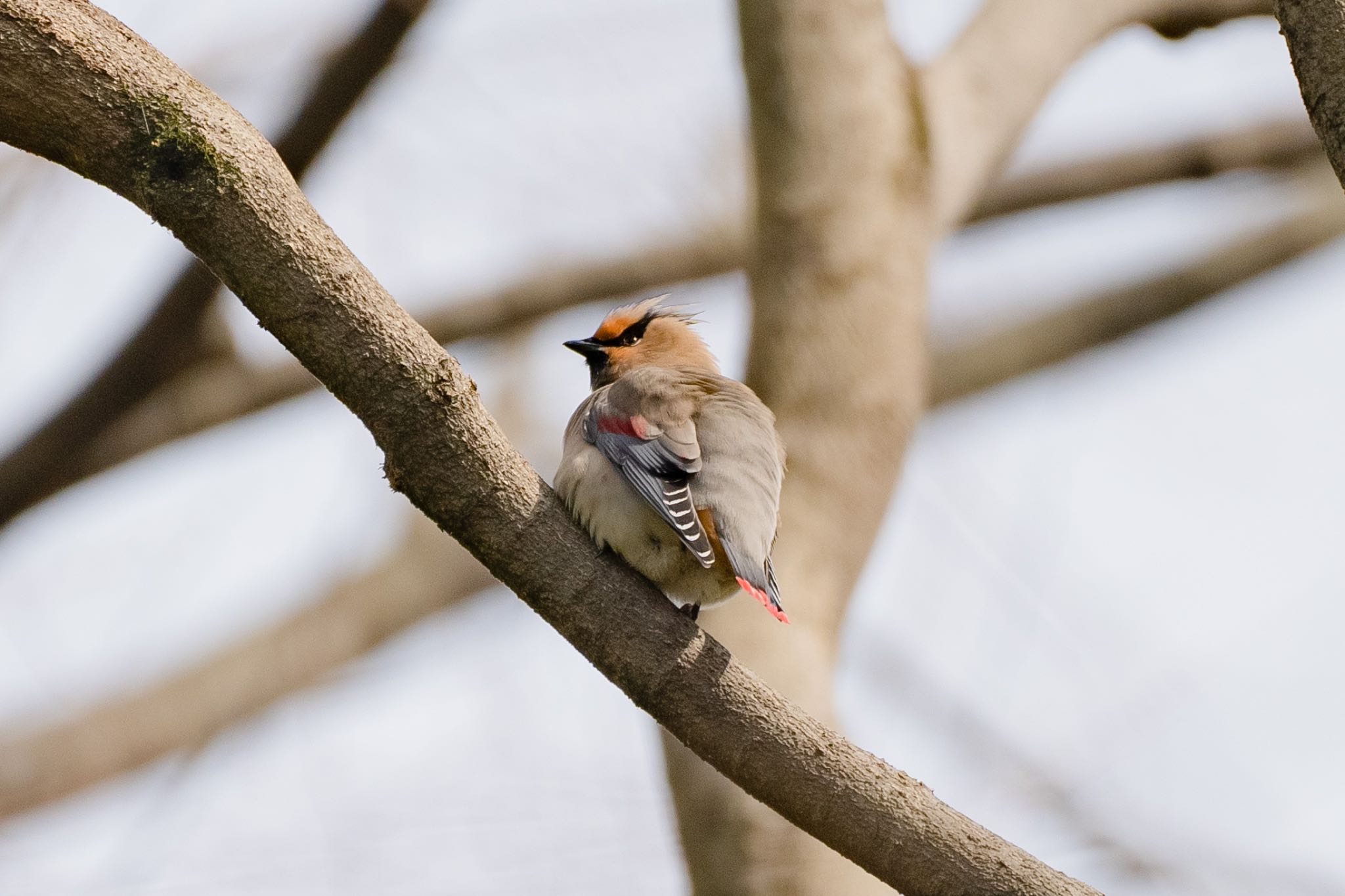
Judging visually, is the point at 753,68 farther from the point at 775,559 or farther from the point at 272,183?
the point at 272,183

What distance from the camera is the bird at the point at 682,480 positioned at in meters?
3.46

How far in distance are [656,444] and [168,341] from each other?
2.54m

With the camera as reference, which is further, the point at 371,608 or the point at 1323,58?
the point at 371,608

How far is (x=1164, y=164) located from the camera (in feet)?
25.0

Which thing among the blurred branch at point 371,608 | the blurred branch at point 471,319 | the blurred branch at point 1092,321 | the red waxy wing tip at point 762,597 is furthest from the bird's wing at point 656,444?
the blurred branch at point 1092,321

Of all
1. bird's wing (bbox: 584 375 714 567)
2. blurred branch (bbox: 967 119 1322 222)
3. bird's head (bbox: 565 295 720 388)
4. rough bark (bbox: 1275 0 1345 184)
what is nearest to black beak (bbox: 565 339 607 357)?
bird's head (bbox: 565 295 720 388)

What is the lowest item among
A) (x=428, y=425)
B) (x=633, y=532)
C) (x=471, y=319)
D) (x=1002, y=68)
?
(x=428, y=425)

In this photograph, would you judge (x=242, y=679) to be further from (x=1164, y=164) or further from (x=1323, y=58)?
(x=1323, y=58)

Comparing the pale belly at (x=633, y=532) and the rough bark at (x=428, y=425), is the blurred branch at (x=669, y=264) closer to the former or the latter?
the pale belly at (x=633, y=532)

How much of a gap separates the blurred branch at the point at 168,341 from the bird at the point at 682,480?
1517mm

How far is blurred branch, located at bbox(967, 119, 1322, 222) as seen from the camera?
7.65 meters

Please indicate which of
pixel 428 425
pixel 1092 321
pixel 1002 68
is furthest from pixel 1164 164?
pixel 428 425

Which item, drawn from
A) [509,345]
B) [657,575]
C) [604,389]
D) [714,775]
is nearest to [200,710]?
[509,345]

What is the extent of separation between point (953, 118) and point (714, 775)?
9.78 ft
